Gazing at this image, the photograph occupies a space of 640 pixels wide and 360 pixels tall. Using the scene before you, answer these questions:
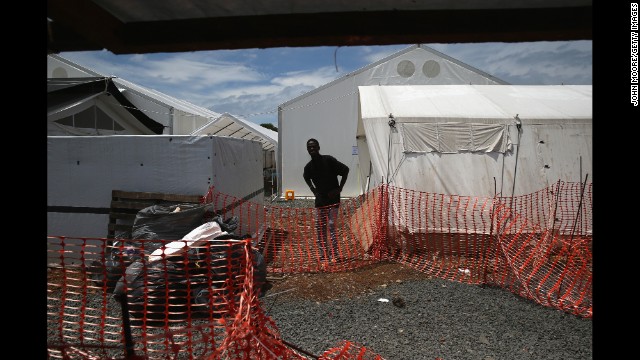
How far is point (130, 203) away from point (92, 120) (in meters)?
4.08

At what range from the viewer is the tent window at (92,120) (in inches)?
311

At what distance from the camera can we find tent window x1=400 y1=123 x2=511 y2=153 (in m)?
8.04

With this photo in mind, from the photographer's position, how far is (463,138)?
811 cm

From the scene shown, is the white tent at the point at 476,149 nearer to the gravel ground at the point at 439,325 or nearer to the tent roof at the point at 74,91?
the gravel ground at the point at 439,325

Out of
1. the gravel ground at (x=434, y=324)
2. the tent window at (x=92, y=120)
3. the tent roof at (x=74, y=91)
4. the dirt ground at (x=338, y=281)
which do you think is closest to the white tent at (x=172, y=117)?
the tent window at (x=92, y=120)

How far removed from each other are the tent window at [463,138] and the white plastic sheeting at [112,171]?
4.52 meters

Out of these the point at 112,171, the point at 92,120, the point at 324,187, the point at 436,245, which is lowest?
the point at 436,245

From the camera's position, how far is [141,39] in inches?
82.3

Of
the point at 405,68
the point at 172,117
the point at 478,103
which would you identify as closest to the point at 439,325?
the point at 478,103

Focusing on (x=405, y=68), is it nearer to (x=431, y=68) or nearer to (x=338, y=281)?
(x=431, y=68)

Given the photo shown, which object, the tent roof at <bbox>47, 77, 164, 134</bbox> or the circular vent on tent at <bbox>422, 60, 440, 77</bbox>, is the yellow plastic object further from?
the circular vent on tent at <bbox>422, 60, 440, 77</bbox>

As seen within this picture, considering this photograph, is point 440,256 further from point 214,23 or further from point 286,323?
point 214,23
